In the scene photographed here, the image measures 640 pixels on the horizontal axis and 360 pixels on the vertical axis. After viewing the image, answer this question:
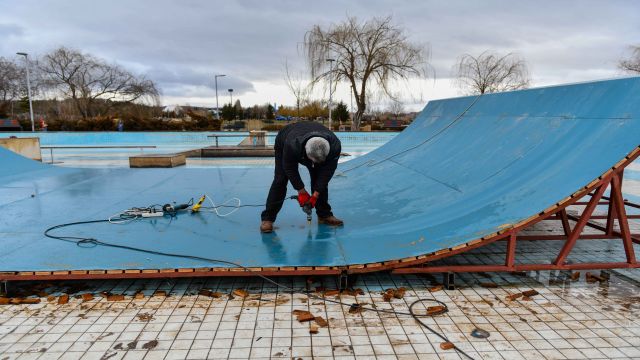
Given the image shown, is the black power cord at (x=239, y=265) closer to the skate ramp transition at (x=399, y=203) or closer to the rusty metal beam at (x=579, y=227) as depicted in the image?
the skate ramp transition at (x=399, y=203)

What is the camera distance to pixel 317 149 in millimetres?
3508

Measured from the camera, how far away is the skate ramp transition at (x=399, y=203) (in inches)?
123

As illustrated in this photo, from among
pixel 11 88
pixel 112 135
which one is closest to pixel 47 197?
pixel 112 135

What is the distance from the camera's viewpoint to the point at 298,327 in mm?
2680

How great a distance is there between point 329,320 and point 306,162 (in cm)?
163

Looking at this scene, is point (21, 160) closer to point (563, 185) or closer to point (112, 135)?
point (563, 185)

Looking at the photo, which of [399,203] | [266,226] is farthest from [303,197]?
[399,203]

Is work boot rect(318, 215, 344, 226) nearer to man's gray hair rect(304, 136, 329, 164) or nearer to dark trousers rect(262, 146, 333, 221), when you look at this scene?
dark trousers rect(262, 146, 333, 221)

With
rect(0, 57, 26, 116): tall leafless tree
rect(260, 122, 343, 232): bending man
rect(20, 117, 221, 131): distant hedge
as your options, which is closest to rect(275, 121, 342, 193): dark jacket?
rect(260, 122, 343, 232): bending man

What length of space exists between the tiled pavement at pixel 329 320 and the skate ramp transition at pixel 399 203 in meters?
0.27

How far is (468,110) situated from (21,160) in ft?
29.8

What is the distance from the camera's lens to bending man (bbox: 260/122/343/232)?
Result: 3578mm

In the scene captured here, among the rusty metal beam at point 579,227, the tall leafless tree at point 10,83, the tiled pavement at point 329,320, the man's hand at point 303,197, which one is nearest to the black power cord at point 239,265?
the tiled pavement at point 329,320

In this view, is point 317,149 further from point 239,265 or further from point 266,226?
Answer: point 239,265
